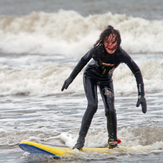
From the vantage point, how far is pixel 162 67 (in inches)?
472

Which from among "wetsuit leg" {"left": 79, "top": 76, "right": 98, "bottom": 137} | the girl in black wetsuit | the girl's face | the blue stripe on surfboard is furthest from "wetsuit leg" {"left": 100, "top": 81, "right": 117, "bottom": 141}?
the blue stripe on surfboard

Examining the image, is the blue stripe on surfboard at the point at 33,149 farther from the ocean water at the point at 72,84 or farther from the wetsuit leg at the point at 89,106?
the wetsuit leg at the point at 89,106

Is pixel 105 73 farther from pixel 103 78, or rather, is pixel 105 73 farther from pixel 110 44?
pixel 110 44

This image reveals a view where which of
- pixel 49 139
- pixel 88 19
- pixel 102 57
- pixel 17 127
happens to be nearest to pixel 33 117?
pixel 17 127

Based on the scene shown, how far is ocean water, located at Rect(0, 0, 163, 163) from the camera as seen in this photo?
5203 mm

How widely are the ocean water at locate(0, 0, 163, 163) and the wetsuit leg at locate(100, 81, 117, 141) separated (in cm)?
33

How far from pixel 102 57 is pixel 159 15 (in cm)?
2285

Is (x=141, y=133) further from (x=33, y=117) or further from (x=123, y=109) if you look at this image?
(x=33, y=117)

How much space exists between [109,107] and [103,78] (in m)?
0.40

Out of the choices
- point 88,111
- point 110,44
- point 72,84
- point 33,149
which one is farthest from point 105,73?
point 72,84

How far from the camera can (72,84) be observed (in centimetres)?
1113

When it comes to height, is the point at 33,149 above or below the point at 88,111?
below

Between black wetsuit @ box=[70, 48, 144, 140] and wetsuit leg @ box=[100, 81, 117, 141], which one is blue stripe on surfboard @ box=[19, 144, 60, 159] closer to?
black wetsuit @ box=[70, 48, 144, 140]

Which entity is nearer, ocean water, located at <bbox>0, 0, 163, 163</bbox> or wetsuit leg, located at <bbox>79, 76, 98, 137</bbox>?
wetsuit leg, located at <bbox>79, 76, 98, 137</bbox>
